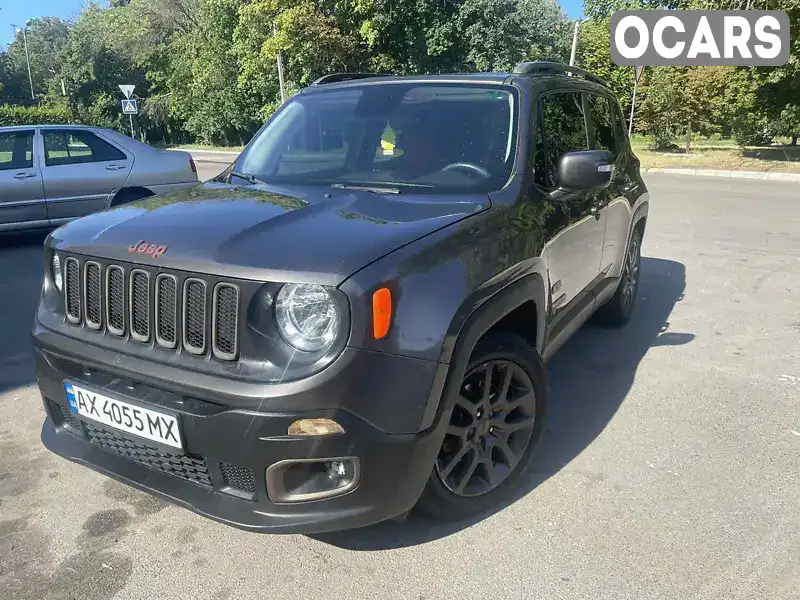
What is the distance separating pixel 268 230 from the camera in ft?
7.82

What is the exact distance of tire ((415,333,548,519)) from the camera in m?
2.59

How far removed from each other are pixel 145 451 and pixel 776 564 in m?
2.41

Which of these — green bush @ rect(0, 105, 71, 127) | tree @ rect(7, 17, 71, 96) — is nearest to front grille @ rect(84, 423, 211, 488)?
green bush @ rect(0, 105, 71, 127)

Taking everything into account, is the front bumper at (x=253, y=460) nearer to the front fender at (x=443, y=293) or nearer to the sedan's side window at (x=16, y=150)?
the front fender at (x=443, y=293)

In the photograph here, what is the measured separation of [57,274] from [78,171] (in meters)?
6.24

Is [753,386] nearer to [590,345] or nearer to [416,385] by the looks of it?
[590,345]

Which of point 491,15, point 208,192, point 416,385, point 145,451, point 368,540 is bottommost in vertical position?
point 368,540

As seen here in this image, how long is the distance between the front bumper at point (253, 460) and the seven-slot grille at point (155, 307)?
0.15 meters

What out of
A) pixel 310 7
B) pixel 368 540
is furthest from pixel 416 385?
pixel 310 7

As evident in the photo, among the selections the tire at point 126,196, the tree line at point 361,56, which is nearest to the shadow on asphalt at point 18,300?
the tire at point 126,196

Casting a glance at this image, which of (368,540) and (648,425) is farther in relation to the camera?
(648,425)

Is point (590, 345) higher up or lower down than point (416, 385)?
lower down

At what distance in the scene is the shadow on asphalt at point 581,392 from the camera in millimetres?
2711

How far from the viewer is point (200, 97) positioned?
35469 millimetres
